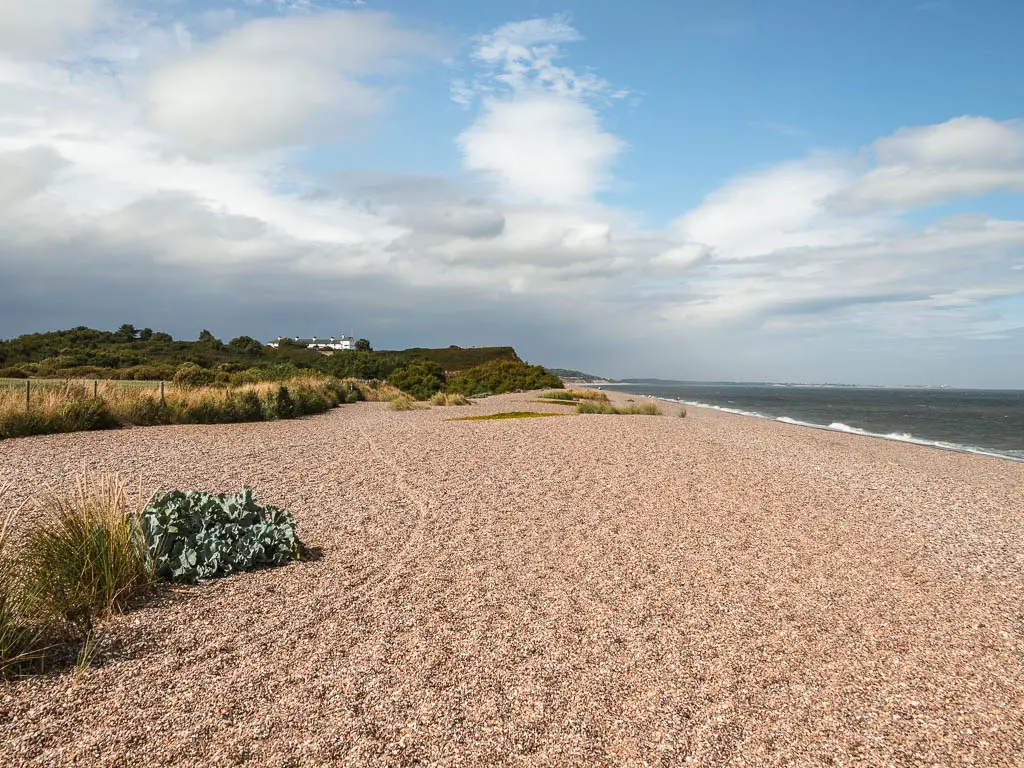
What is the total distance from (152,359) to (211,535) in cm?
4240

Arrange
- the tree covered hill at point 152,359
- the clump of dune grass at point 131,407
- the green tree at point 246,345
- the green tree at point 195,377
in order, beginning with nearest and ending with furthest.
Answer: the clump of dune grass at point 131,407
the green tree at point 195,377
the tree covered hill at point 152,359
the green tree at point 246,345

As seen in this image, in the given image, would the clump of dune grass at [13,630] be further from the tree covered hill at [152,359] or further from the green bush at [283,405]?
the tree covered hill at [152,359]

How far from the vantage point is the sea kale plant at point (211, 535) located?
4.91 metres

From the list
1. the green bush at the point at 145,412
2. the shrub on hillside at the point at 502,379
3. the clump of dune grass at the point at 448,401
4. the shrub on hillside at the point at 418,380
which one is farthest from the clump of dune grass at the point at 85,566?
the shrub on hillside at the point at 502,379

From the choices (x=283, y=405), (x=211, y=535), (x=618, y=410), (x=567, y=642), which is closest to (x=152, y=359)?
(x=283, y=405)

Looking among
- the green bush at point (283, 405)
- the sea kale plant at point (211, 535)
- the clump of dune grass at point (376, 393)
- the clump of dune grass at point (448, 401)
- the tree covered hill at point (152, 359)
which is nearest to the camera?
the sea kale plant at point (211, 535)

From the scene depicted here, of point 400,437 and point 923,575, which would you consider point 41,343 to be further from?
point 923,575

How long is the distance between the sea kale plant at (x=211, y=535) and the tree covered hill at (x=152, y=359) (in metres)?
25.5

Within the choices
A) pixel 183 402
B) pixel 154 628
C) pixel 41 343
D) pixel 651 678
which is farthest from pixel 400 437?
pixel 41 343

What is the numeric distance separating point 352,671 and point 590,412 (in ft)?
60.1

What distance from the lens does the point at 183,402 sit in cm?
1617

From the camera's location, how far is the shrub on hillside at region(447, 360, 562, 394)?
4216 centimetres

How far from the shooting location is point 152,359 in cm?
4159

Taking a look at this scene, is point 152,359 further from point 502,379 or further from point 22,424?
point 22,424
